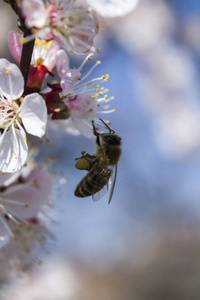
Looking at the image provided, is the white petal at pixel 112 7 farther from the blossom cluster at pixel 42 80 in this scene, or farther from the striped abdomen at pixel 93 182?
the striped abdomen at pixel 93 182

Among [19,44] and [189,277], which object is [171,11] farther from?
[19,44]

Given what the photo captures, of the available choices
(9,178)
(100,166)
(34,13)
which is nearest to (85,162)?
(100,166)

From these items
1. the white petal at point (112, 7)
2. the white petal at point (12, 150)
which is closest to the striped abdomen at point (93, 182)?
the white petal at point (12, 150)

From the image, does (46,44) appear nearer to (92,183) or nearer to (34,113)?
(34,113)

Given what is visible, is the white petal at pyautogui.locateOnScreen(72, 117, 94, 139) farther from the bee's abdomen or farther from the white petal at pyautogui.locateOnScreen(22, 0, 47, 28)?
the white petal at pyautogui.locateOnScreen(22, 0, 47, 28)

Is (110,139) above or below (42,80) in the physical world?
below
